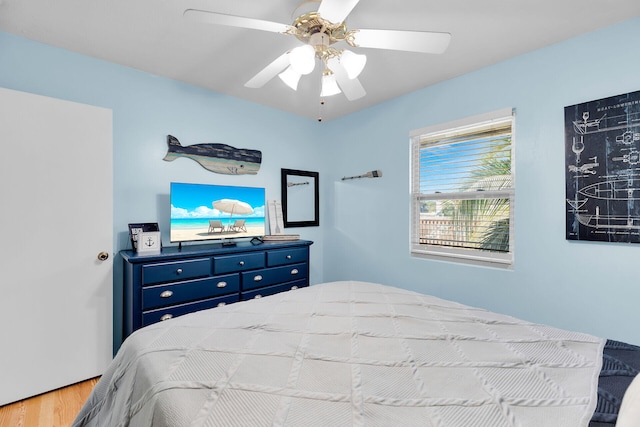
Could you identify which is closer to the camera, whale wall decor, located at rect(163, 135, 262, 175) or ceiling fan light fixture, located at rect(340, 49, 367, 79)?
ceiling fan light fixture, located at rect(340, 49, 367, 79)

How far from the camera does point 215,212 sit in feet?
9.64

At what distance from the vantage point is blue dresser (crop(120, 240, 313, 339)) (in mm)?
2229

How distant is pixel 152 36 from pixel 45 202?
135 centimetres

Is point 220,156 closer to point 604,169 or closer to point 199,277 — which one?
point 199,277

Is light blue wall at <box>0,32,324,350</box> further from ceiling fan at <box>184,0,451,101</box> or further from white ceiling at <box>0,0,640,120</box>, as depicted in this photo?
ceiling fan at <box>184,0,451,101</box>

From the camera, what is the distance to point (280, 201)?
3598 mm

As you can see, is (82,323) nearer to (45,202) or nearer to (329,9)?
(45,202)

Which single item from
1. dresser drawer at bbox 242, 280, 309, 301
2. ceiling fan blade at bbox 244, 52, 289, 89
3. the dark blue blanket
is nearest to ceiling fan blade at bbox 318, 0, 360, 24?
ceiling fan blade at bbox 244, 52, 289, 89

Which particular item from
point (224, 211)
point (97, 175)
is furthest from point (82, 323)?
point (224, 211)

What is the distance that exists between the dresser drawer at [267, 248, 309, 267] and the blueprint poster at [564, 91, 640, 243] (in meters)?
2.25

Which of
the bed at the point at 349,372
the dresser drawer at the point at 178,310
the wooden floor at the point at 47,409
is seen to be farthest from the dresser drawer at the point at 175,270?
the bed at the point at 349,372

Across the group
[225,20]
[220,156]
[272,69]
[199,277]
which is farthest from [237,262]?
[225,20]

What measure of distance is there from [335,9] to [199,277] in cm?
212

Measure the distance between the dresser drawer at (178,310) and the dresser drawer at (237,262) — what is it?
0.79 ft
